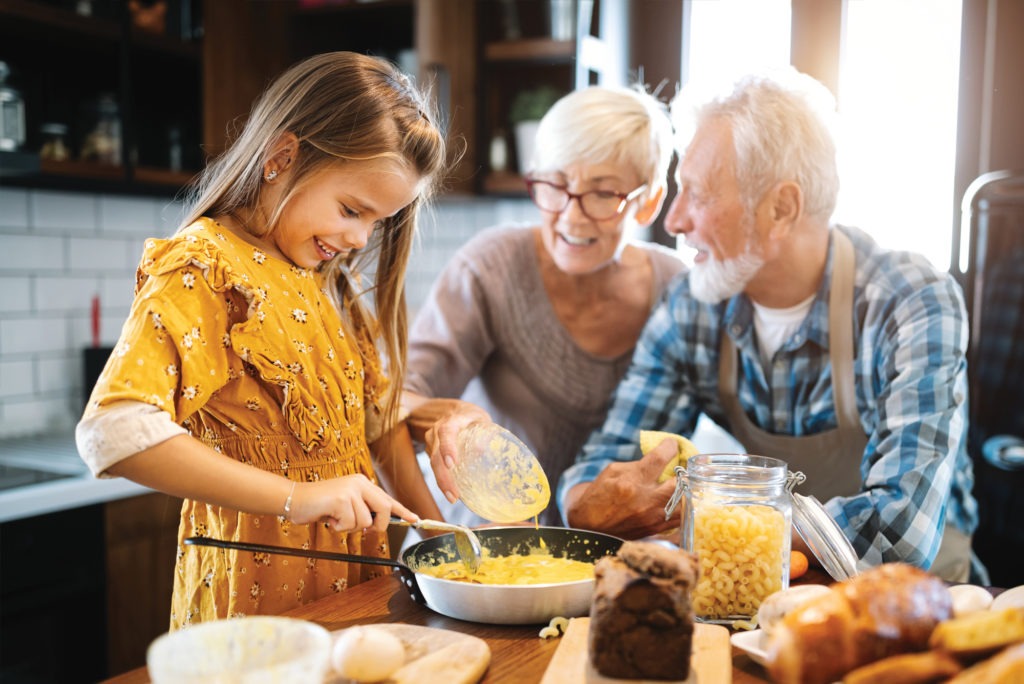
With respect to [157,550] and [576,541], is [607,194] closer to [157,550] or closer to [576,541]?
[576,541]

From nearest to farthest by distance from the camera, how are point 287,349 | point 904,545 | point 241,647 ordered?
1. point 241,647
2. point 287,349
3. point 904,545

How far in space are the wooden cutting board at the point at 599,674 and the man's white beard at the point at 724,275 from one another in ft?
3.19

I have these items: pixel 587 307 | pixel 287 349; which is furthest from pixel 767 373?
pixel 287 349

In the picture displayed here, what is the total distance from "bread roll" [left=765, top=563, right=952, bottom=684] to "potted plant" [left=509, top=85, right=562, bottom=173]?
240cm

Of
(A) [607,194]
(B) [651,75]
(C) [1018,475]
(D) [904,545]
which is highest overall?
(B) [651,75]

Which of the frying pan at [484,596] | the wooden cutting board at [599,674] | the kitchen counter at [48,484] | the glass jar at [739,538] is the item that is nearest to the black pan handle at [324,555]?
the frying pan at [484,596]

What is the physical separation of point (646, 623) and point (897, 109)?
2.12m

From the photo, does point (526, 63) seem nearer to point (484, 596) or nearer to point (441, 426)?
point (441, 426)

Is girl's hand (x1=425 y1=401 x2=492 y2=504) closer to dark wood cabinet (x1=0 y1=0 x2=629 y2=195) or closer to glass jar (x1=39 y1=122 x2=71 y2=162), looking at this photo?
dark wood cabinet (x1=0 y1=0 x2=629 y2=195)

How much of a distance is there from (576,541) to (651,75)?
6.84 feet

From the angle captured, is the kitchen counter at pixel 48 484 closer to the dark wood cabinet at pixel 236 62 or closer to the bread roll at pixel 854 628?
the dark wood cabinet at pixel 236 62

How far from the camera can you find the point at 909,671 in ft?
2.34

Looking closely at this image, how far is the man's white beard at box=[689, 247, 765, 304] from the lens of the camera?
1.80 meters

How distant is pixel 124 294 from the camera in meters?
2.90
